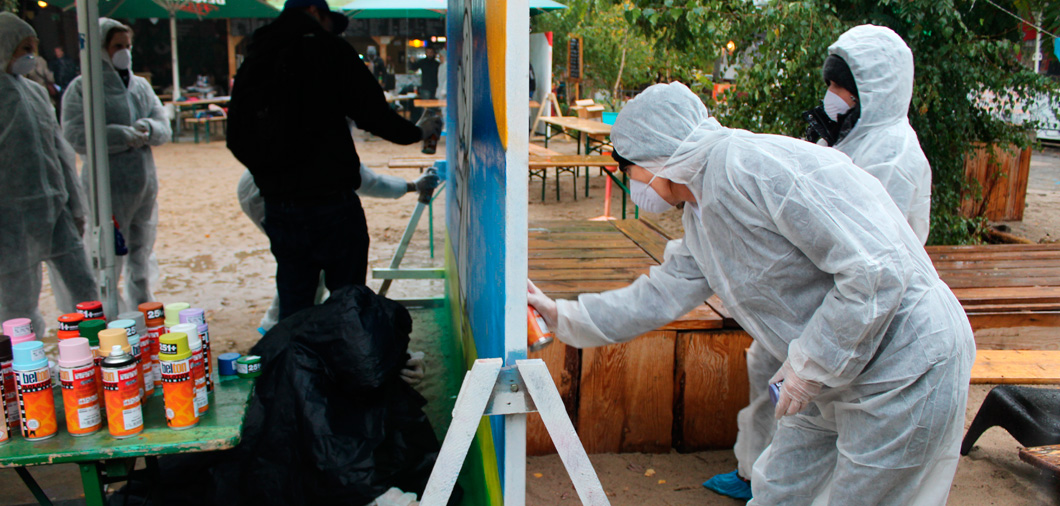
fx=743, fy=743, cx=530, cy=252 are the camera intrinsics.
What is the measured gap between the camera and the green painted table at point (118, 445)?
191cm

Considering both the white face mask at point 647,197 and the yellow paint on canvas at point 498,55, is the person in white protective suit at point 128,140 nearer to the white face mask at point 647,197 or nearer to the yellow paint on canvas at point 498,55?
the yellow paint on canvas at point 498,55

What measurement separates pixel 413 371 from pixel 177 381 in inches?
69.3

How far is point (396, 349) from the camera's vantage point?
2889 mm

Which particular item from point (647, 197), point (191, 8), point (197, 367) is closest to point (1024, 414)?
point (647, 197)

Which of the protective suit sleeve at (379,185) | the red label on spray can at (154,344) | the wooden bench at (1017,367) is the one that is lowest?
the wooden bench at (1017,367)

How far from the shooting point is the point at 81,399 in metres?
1.95

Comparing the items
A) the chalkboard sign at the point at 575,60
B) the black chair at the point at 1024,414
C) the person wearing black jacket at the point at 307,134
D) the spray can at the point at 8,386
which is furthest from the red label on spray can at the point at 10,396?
the chalkboard sign at the point at 575,60

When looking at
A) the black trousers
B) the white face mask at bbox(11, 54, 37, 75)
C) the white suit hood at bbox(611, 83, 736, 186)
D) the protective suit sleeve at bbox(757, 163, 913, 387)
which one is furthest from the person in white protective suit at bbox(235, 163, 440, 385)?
the protective suit sleeve at bbox(757, 163, 913, 387)

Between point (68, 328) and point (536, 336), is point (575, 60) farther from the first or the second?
point (536, 336)

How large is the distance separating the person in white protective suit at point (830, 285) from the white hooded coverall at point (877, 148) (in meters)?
0.81

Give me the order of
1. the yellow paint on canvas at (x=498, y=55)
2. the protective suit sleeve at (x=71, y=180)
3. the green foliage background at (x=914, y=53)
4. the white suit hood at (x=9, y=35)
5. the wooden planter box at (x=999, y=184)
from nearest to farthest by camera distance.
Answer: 1. the yellow paint on canvas at (x=498, y=55)
2. the white suit hood at (x=9, y=35)
3. the protective suit sleeve at (x=71, y=180)
4. the green foliage background at (x=914, y=53)
5. the wooden planter box at (x=999, y=184)

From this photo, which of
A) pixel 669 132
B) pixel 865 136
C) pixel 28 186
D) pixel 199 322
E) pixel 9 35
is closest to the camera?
pixel 669 132

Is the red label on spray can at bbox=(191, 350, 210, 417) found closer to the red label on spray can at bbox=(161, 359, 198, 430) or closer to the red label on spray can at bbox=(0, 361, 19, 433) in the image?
the red label on spray can at bbox=(161, 359, 198, 430)

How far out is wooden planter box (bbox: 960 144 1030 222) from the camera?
7312 millimetres
